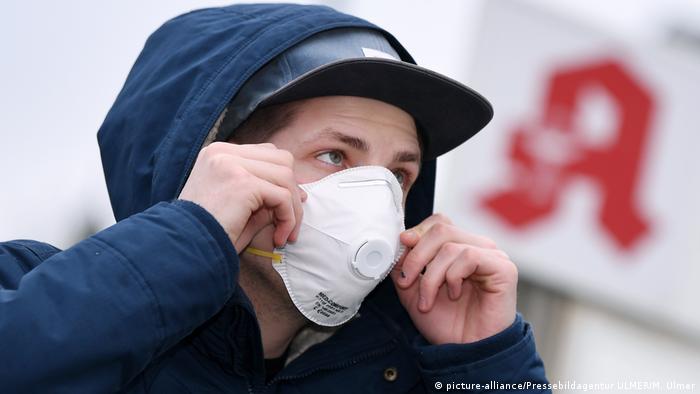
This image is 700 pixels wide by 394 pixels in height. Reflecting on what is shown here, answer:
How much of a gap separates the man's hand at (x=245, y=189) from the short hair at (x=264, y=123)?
432 mm

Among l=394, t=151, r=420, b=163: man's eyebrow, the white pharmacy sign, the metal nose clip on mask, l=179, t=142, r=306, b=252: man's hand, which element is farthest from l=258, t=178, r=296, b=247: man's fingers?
the white pharmacy sign

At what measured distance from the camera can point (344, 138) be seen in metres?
2.76

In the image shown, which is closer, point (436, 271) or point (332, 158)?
point (332, 158)

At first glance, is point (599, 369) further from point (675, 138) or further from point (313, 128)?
point (313, 128)

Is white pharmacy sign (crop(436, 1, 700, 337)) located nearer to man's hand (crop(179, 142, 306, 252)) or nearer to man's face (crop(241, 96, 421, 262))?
man's face (crop(241, 96, 421, 262))

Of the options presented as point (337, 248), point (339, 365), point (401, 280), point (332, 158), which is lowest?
point (339, 365)

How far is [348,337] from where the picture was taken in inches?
115

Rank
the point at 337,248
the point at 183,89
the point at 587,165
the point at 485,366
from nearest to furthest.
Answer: the point at 337,248 < the point at 183,89 < the point at 485,366 < the point at 587,165

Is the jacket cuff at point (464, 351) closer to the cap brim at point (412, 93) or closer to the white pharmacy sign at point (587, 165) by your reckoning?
the cap brim at point (412, 93)

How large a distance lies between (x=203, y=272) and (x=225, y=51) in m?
0.82

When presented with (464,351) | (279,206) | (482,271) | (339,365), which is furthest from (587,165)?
(279,206)

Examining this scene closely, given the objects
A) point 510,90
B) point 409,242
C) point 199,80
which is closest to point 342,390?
point 409,242

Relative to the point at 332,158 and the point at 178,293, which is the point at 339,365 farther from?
the point at 178,293

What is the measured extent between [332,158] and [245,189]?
579 millimetres
